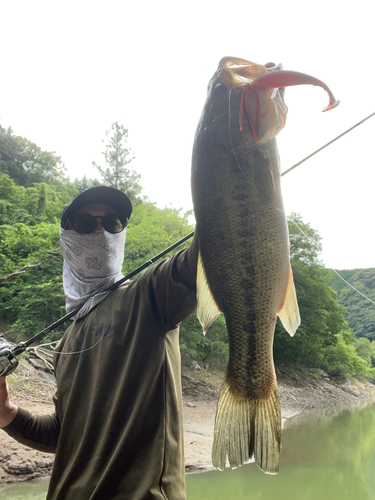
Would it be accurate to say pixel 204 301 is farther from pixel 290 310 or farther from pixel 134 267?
pixel 134 267

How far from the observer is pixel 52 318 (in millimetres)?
13203

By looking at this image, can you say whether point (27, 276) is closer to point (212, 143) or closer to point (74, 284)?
point (74, 284)

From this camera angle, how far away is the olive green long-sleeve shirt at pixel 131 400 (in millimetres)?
1300

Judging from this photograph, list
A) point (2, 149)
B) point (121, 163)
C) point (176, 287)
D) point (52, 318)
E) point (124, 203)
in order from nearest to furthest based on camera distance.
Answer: point (176, 287) < point (124, 203) < point (52, 318) < point (121, 163) < point (2, 149)

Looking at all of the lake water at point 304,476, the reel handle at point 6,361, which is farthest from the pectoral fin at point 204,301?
the lake water at point 304,476

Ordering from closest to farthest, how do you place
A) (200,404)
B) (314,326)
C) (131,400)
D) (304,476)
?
(131,400) → (304,476) → (200,404) → (314,326)

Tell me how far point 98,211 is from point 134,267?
10231mm

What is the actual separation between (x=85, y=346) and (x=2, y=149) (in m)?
43.1

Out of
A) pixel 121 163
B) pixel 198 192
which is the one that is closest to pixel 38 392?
pixel 198 192

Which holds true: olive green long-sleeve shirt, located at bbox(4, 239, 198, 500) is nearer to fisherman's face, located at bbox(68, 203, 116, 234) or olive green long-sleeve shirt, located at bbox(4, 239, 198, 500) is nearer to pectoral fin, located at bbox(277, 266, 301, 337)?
pectoral fin, located at bbox(277, 266, 301, 337)

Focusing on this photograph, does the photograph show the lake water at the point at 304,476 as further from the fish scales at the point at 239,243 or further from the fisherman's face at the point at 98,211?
the fish scales at the point at 239,243

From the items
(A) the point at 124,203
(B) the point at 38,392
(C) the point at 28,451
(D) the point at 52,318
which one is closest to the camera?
(A) the point at 124,203

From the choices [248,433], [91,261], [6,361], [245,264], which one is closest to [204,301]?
[245,264]

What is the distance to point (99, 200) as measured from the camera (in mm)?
2059
